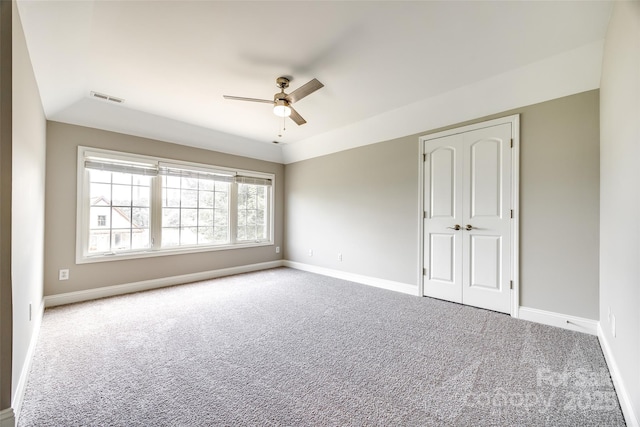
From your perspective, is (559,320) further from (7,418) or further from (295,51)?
(7,418)

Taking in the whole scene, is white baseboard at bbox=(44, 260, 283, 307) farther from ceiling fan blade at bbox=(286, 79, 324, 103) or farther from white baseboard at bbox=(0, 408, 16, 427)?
ceiling fan blade at bbox=(286, 79, 324, 103)

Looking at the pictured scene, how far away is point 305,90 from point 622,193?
95.0 inches

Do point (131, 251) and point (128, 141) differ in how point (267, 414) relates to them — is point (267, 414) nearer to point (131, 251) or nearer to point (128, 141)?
point (131, 251)

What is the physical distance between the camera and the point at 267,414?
1403 mm

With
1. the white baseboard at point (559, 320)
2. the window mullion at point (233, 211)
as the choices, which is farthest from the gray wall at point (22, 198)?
the white baseboard at point (559, 320)

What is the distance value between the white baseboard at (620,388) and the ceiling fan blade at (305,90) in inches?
111

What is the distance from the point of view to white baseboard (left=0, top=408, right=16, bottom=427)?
1.24m

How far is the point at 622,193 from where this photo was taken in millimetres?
1569

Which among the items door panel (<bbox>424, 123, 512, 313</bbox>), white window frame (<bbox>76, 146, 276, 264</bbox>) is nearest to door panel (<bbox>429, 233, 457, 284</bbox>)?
door panel (<bbox>424, 123, 512, 313</bbox>)

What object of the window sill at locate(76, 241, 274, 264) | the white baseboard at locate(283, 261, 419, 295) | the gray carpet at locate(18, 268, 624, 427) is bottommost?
the gray carpet at locate(18, 268, 624, 427)

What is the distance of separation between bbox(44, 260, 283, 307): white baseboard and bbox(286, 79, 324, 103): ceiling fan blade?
3.21 m

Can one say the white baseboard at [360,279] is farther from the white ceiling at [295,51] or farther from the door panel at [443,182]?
the white ceiling at [295,51]

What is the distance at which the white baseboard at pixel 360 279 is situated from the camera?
12.0 ft

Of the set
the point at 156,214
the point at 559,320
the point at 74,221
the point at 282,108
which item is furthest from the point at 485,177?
the point at 74,221
